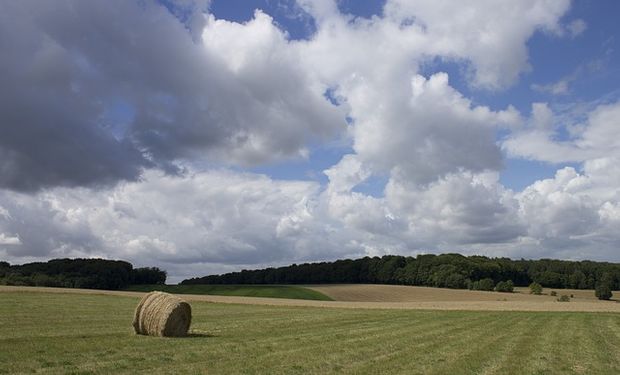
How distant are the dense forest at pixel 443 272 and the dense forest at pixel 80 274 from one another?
21.4 meters

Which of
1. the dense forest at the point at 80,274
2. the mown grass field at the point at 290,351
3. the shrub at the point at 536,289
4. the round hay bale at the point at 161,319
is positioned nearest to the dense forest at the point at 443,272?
the shrub at the point at 536,289

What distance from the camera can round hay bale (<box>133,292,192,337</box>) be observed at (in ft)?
71.5

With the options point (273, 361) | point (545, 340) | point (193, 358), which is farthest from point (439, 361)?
point (545, 340)

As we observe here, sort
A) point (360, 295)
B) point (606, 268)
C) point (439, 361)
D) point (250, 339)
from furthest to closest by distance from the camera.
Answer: point (606, 268) < point (360, 295) < point (250, 339) < point (439, 361)

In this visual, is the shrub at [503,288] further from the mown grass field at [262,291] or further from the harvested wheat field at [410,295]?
the mown grass field at [262,291]

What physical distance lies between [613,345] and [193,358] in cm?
1685

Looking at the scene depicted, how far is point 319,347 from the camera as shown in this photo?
18.6 meters

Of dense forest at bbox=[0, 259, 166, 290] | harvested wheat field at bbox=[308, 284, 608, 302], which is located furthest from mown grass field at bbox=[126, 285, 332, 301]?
dense forest at bbox=[0, 259, 166, 290]

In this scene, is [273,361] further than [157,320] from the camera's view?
No

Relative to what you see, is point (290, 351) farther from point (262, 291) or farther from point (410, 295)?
point (262, 291)

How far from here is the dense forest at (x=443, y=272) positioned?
117m

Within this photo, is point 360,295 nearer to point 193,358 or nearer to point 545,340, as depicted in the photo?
point 545,340

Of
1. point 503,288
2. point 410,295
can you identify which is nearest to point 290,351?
point 410,295

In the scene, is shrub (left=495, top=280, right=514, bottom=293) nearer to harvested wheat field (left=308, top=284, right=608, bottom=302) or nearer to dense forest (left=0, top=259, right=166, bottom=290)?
harvested wheat field (left=308, top=284, right=608, bottom=302)
